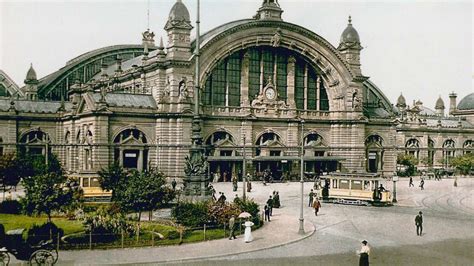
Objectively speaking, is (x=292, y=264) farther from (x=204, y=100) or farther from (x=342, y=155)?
(x=342, y=155)

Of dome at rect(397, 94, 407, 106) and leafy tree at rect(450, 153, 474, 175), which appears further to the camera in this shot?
dome at rect(397, 94, 407, 106)

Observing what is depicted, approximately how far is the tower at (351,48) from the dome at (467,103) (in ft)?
158

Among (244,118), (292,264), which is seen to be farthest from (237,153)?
(292,264)

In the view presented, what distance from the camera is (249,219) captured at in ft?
103

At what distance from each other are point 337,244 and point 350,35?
52.2 metres

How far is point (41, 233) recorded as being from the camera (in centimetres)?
2456

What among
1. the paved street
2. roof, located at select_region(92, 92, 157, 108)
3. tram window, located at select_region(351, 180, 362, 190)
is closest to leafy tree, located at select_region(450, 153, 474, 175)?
the paved street

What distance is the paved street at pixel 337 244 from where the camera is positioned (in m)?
24.1

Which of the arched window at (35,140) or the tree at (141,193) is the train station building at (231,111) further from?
the tree at (141,193)

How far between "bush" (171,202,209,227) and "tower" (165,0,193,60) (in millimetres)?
31977

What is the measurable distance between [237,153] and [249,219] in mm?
34940

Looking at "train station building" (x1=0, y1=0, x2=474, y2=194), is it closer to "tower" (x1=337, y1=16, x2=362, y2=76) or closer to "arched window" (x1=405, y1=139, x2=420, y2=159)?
"tower" (x1=337, y1=16, x2=362, y2=76)

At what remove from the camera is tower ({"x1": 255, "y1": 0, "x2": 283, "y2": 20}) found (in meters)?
69.6

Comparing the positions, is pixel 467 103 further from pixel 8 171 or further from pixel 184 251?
pixel 184 251
